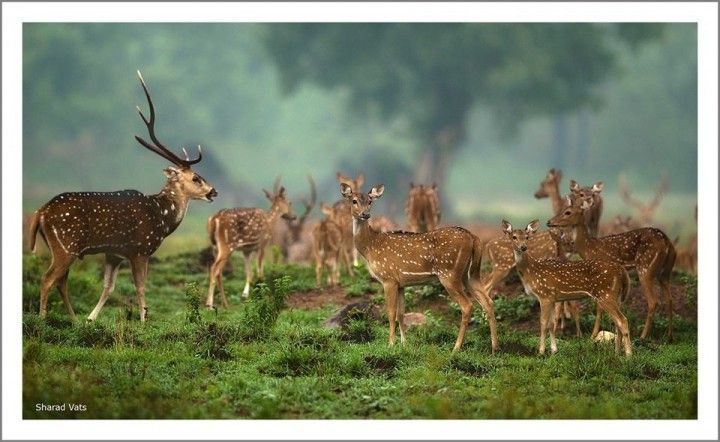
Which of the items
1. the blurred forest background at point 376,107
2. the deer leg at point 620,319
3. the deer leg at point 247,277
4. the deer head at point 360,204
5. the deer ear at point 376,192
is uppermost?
the blurred forest background at point 376,107

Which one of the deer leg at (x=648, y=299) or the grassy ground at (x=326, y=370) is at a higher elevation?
the deer leg at (x=648, y=299)

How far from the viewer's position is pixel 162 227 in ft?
38.3

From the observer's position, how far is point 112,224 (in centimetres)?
1125

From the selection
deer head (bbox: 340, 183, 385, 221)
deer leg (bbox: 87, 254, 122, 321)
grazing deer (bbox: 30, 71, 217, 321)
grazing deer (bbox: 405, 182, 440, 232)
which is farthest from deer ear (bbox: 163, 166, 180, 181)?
grazing deer (bbox: 405, 182, 440, 232)

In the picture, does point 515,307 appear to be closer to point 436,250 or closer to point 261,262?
point 436,250

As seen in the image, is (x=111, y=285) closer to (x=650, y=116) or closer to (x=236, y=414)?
(x=236, y=414)

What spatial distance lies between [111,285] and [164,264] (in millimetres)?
3925

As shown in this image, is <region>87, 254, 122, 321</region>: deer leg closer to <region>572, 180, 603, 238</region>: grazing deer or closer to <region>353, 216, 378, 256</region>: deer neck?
<region>353, 216, 378, 256</region>: deer neck

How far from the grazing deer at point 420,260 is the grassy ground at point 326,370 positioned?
0.43 metres

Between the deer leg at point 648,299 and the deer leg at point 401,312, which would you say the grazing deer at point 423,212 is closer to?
the deer leg at point 648,299

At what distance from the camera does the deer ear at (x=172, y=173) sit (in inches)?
464

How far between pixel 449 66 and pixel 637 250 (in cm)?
1297

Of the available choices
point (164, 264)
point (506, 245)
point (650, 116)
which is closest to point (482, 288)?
point (506, 245)

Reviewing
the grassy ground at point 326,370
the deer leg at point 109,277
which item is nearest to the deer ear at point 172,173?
the deer leg at point 109,277
